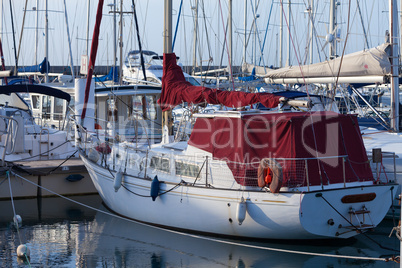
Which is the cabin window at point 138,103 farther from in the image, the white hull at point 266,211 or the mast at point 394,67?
the mast at point 394,67

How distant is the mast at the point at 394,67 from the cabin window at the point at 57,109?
10.9 metres

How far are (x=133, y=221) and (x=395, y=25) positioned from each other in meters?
8.17

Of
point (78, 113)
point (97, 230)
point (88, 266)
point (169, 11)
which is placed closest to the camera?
point (88, 266)

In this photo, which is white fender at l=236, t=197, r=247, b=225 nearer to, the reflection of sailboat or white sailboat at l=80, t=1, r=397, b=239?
white sailboat at l=80, t=1, r=397, b=239

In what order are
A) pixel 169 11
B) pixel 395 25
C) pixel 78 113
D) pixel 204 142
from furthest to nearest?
pixel 78 113 < pixel 395 25 < pixel 169 11 < pixel 204 142

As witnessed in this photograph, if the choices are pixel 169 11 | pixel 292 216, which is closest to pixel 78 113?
pixel 169 11

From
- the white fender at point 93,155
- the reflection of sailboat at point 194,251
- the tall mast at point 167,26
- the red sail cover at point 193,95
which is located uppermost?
the tall mast at point 167,26

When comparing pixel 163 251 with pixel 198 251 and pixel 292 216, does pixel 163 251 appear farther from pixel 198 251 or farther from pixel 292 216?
pixel 292 216

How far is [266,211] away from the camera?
1089 cm

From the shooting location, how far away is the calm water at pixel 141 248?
10.6 m

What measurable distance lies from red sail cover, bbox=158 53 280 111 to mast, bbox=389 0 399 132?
4.35 m

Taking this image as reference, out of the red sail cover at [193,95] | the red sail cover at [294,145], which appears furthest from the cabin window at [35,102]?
the red sail cover at [294,145]

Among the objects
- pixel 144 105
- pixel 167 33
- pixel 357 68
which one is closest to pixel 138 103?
pixel 144 105

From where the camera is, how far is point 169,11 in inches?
545
